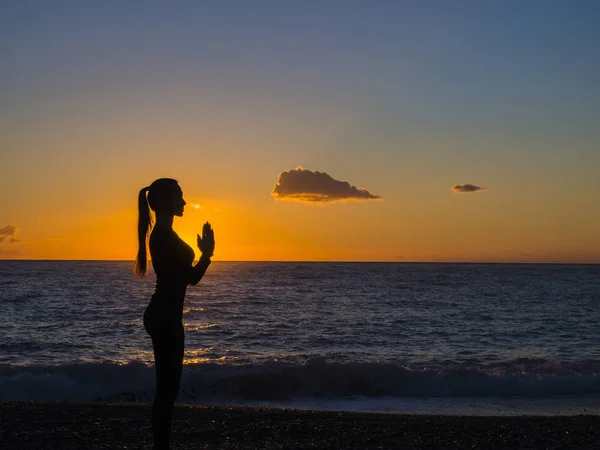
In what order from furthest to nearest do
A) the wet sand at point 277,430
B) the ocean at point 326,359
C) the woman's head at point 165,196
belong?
1. the ocean at point 326,359
2. the wet sand at point 277,430
3. the woman's head at point 165,196

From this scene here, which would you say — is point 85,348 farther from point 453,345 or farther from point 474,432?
point 474,432

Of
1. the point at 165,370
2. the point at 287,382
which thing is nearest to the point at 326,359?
the point at 287,382

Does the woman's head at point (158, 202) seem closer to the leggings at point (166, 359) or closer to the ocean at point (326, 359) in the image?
the leggings at point (166, 359)

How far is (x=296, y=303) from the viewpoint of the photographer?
123 ft

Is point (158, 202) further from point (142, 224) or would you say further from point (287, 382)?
point (287, 382)

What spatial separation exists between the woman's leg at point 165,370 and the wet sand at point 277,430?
310cm

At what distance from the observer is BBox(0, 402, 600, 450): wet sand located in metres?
7.39

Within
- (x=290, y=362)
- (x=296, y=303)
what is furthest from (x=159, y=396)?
(x=296, y=303)

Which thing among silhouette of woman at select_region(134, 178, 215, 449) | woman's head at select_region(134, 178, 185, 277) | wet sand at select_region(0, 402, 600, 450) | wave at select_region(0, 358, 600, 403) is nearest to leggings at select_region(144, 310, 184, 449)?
silhouette of woman at select_region(134, 178, 215, 449)

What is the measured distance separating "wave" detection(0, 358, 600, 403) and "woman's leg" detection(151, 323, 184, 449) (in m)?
8.88

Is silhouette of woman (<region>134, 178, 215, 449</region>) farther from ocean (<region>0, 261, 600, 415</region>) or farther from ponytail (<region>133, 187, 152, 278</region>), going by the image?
ocean (<region>0, 261, 600, 415</region>)

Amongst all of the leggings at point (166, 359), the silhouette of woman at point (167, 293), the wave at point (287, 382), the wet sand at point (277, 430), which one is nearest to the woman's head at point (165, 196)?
the silhouette of woman at point (167, 293)

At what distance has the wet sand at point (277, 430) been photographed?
24.2ft

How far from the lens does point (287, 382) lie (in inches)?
556
